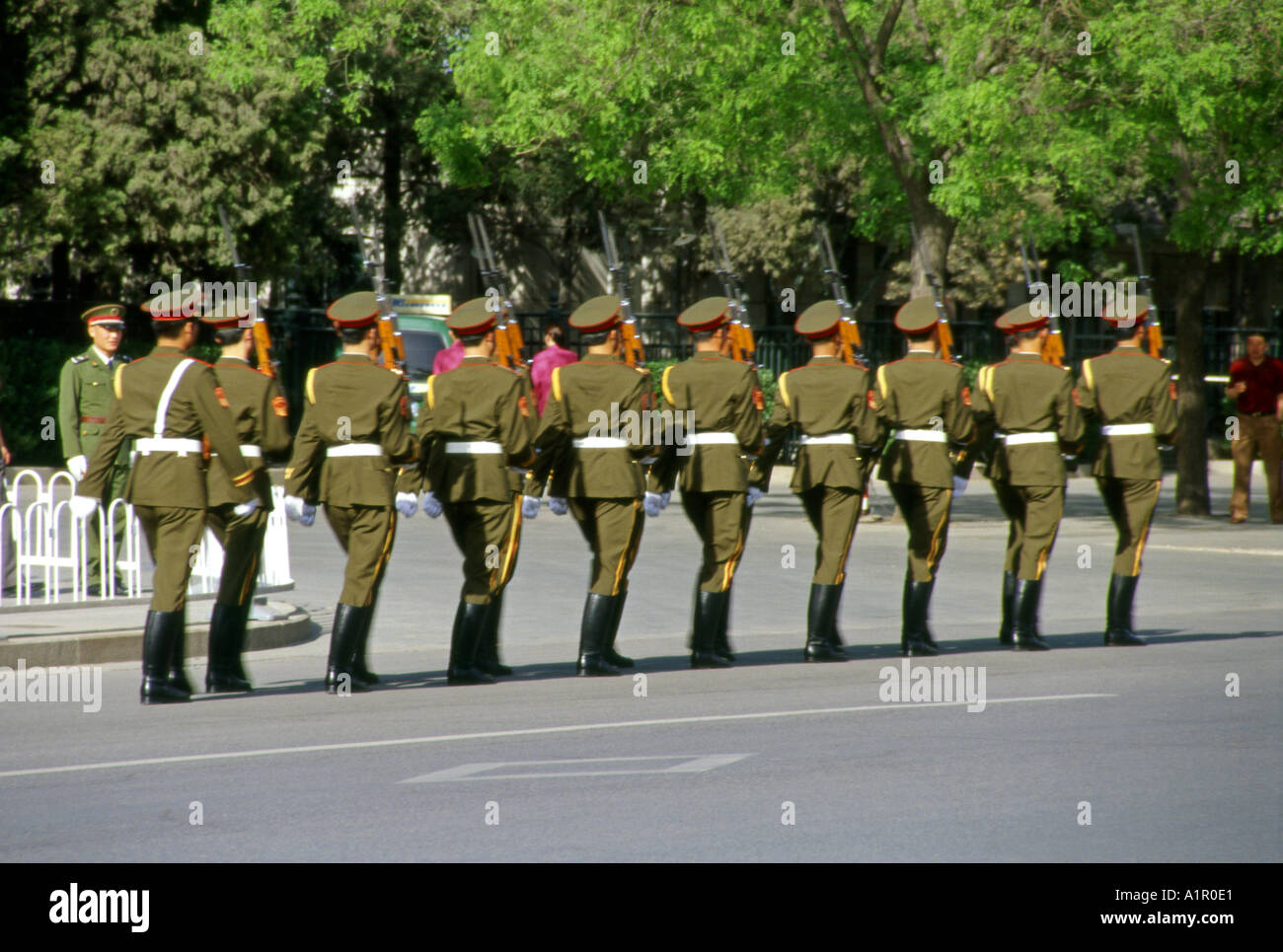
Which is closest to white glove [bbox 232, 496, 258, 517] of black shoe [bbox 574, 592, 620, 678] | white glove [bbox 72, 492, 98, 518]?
white glove [bbox 72, 492, 98, 518]

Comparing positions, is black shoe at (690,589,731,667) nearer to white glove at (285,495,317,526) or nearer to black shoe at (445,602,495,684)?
black shoe at (445,602,495,684)

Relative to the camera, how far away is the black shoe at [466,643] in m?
9.44

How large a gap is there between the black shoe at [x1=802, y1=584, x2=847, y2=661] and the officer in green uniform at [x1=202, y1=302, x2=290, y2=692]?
10.3 feet

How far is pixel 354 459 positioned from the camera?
9086 mm

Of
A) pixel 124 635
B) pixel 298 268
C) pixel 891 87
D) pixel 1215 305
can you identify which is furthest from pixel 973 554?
pixel 1215 305

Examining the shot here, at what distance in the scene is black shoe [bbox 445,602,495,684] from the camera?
9438 millimetres

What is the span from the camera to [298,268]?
34.5 m

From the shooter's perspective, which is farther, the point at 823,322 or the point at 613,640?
the point at 823,322

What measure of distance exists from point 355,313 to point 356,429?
0.62 metres

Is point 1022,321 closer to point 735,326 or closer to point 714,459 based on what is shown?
point 735,326

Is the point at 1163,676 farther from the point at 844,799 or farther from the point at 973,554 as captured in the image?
the point at 973,554

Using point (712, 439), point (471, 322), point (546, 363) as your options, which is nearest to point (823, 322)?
point (712, 439)

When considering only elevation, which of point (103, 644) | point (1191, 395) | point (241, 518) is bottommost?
point (103, 644)

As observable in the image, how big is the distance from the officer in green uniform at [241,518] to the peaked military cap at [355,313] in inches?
19.8
